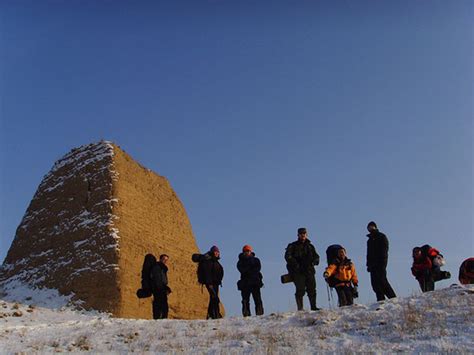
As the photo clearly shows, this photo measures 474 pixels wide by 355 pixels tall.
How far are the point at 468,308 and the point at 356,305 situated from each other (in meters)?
2.03

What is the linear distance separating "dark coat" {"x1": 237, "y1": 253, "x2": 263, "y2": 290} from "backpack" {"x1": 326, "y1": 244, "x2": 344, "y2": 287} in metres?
1.61

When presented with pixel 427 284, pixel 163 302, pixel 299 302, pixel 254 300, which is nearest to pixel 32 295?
pixel 163 302

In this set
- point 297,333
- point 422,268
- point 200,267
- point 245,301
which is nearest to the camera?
point 297,333

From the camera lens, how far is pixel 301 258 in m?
10.9

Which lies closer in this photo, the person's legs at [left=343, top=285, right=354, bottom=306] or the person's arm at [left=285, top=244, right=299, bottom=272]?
the person's arm at [left=285, top=244, right=299, bottom=272]

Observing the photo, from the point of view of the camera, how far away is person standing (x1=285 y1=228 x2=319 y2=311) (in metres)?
10.8

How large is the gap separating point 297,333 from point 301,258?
253 cm

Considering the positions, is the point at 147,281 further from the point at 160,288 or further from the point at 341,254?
the point at 341,254

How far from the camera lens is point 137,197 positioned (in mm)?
21172

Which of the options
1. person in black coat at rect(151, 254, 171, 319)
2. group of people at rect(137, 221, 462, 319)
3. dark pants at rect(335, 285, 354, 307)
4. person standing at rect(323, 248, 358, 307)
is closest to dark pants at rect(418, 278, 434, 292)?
group of people at rect(137, 221, 462, 319)

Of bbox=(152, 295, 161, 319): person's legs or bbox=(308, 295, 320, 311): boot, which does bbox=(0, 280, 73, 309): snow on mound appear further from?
bbox=(308, 295, 320, 311): boot

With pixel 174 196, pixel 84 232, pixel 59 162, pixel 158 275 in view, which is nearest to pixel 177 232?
pixel 174 196

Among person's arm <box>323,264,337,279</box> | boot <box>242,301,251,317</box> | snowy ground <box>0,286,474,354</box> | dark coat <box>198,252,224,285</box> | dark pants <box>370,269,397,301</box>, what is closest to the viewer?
snowy ground <box>0,286,474,354</box>

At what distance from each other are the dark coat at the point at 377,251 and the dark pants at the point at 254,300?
98.3 inches
